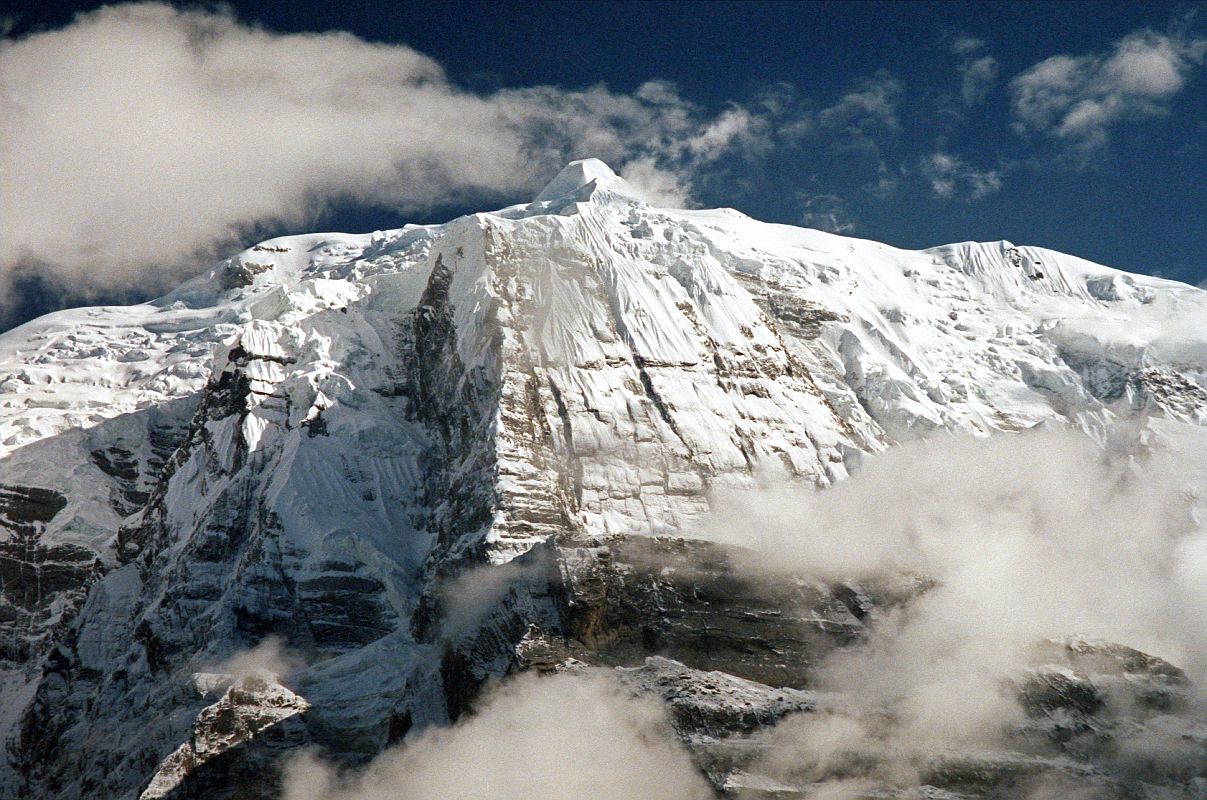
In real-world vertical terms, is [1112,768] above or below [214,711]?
above

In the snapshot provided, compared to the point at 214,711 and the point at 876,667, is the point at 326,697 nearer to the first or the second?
the point at 214,711

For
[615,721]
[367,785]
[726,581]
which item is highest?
[726,581]

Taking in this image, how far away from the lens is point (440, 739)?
178 m

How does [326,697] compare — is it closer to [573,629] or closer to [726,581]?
[573,629]

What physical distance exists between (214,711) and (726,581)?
227 ft

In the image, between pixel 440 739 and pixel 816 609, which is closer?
pixel 440 739

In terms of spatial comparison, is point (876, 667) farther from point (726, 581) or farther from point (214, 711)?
point (214, 711)

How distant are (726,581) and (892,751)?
3285cm

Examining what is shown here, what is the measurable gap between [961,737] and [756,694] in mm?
25739

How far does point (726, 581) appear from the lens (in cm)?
19475

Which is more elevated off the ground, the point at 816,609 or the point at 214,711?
the point at 816,609

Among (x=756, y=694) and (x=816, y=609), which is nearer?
(x=756, y=694)

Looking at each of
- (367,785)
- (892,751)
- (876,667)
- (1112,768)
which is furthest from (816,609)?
(367,785)

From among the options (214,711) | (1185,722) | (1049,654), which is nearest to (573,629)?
(214,711)
